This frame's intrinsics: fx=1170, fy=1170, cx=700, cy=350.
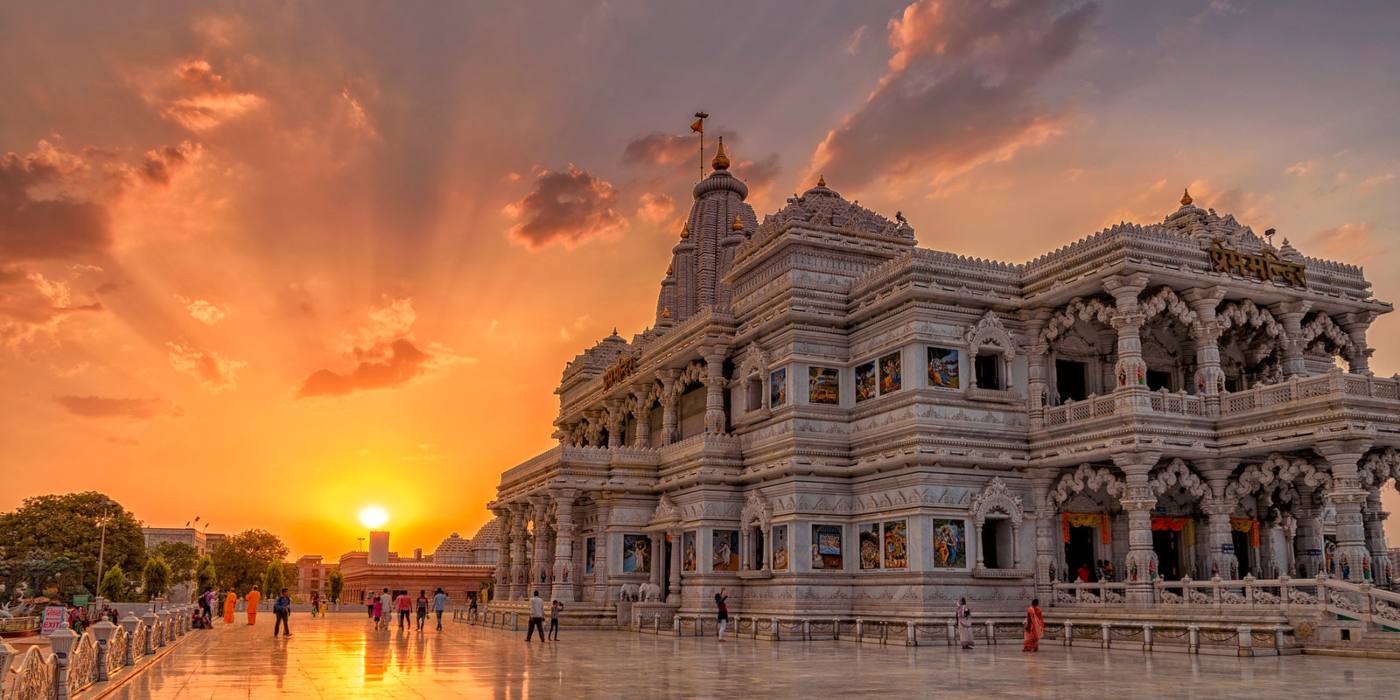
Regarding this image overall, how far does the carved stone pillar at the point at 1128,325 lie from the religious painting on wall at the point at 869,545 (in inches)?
317

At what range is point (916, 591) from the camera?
1233 inches

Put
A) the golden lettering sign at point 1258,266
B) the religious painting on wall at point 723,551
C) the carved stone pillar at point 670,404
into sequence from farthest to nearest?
the carved stone pillar at point 670,404 → the religious painting on wall at point 723,551 → the golden lettering sign at point 1258,266

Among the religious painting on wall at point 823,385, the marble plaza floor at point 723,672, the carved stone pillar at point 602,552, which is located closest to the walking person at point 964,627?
the marble plaza floor at point 723,672

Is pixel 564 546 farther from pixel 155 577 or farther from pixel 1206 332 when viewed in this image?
pixel 155 577

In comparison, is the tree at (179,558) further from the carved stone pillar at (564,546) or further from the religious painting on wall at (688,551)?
the religious painting on wall at (688,551)

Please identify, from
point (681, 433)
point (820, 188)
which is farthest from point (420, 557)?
point (820, 188)

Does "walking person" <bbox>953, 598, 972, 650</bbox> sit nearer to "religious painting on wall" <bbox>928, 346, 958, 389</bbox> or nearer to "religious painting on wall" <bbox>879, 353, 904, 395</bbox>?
"religious painting on wall" <bbox>928, 346, 958, 389</bbox>

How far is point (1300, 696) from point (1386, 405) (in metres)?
13.3

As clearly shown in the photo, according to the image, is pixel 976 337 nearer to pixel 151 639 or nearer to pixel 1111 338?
pixel 1111 338

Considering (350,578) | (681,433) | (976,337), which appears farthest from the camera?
(350,578)

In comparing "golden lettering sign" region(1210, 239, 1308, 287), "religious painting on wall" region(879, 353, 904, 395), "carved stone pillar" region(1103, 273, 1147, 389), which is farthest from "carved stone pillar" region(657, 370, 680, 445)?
"golden lettering sign" region(1210, 239, 1308, 287)

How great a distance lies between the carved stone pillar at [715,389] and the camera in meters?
40.1

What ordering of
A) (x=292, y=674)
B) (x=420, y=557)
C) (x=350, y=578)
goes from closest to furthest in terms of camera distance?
(x=292, y=674) → (x=350, y=578) → (x=420, y=557)

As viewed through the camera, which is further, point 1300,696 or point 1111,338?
point 1111,338
